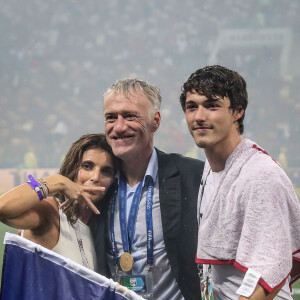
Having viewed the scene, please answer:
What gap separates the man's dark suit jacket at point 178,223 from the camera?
1.92 meters

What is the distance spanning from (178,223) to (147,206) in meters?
0.14

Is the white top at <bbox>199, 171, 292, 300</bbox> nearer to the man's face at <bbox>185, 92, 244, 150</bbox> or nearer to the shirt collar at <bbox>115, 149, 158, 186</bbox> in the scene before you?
the man's face at <bbox>185, 92, 244, 150</bbox>

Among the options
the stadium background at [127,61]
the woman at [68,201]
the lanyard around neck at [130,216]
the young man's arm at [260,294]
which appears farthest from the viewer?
the stadium background at [127,61]

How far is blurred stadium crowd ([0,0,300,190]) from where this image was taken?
35.5ft

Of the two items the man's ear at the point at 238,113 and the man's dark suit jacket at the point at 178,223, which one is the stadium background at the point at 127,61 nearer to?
the man's dark suit jacket at the point at 178,223

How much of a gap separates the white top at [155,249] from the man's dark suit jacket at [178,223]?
0.04 meters

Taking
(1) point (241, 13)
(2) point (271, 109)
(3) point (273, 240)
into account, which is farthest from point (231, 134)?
(1) point (241, 13)

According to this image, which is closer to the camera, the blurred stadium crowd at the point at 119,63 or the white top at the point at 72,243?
the white top at the point at 72,243

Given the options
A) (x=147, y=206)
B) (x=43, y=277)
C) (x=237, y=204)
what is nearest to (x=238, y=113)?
(x=237, y=204)

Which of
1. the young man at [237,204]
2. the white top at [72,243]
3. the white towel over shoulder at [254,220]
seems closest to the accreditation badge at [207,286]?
the young man at [237,204]

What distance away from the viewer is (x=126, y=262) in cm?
196

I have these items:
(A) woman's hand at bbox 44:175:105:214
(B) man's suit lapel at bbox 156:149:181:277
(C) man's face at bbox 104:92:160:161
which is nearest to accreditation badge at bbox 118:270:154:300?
(B) man's suit lapel at bbox 156:149:181:277

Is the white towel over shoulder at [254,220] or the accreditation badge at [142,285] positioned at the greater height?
the white towel over shoulder at [254,220]

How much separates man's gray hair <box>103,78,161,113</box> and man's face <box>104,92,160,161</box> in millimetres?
15
